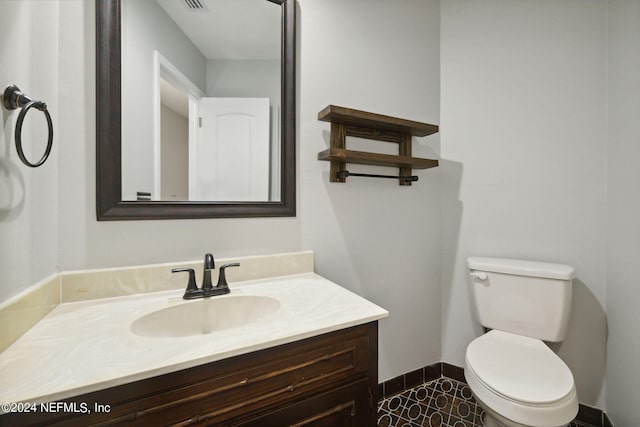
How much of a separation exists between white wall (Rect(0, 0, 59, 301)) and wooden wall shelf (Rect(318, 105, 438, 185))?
0.98 metres

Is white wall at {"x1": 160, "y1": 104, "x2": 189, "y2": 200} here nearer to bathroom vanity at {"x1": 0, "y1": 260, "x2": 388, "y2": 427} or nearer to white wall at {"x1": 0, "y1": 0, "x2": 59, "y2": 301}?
white wall at {"x1": 0, "y1": 0, "x2": 59, "y2": 301}

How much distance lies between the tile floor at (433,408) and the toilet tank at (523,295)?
486 millimetres

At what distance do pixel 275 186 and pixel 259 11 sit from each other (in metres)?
0.81

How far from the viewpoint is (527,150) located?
1523mm

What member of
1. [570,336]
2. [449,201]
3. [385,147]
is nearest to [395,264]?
[449,201]

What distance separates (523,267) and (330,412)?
1.20 metres

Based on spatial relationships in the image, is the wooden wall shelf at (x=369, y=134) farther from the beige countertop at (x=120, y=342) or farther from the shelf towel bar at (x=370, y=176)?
the beige countertop at (x=120, y=342)

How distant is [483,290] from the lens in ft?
4.76

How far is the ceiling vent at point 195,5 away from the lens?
1.11 m

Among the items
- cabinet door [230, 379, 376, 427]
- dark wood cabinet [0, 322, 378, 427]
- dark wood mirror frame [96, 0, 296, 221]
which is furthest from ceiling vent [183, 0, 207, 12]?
cabinet door [230, 379, 376, 427]

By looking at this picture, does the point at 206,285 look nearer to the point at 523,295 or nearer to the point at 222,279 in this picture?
the point at 222,279

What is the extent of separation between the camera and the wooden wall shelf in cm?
126

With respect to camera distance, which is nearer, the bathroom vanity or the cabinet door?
the bathroom vanity

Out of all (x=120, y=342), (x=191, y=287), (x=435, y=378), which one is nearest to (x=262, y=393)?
(x=120, y=342)
